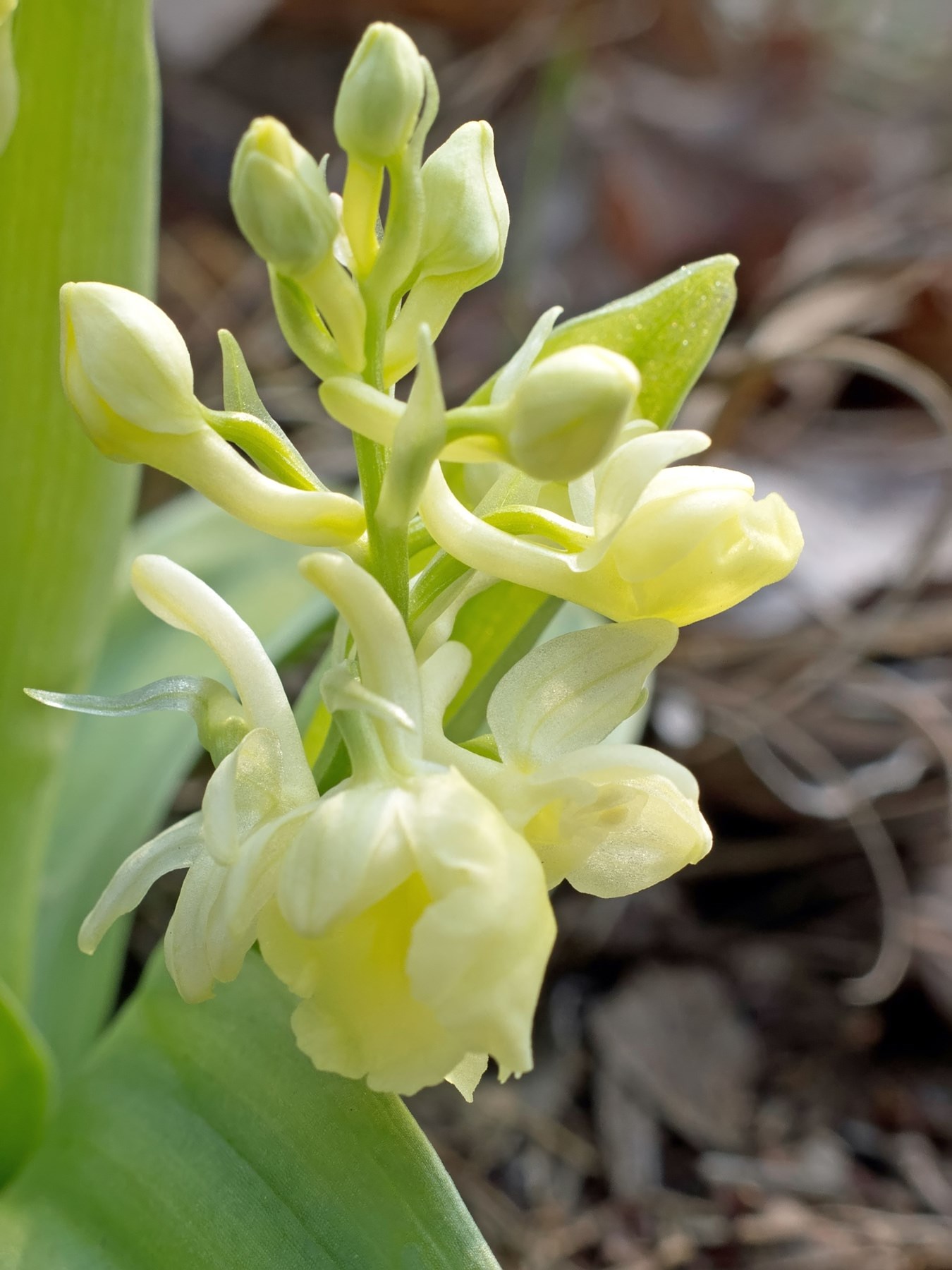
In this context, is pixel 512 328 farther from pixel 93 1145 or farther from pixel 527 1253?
pixel 93 1145

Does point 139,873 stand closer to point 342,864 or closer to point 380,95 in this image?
point 342,864

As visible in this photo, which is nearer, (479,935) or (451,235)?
(479,935)

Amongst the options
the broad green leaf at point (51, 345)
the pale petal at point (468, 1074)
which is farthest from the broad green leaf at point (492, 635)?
the broad green leaf at point (51, 345)

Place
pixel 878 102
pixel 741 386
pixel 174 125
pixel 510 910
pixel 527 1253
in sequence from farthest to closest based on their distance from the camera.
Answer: pixel 878 102 < pixel 174 125 < pixel 741 386 < pixel 527 1253 < pixel 510 910

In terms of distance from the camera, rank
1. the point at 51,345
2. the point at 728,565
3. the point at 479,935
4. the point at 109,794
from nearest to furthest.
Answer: the point at 479,935
the point at 728,565
the point at 51,345
the point at 109,794

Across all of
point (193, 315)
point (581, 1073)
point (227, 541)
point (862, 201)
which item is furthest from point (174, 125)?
point (581, 1073)

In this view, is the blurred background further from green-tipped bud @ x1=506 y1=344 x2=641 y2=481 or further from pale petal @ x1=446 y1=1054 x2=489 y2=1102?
green-tipped bud @ x1=506 y1=344 x2=641 y2=481

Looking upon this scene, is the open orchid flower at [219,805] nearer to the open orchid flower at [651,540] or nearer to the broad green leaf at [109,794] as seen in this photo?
the open orchid flower at [651,540]

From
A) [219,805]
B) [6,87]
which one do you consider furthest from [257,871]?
[6,87]
